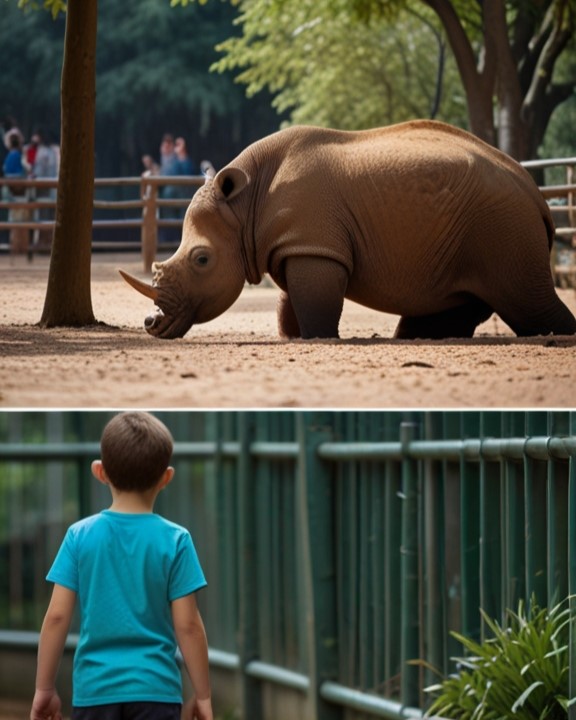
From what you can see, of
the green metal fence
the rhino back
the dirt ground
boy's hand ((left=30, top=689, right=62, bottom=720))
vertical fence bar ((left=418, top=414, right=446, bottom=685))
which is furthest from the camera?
the rhino back

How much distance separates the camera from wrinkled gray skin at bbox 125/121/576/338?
23.0 feet

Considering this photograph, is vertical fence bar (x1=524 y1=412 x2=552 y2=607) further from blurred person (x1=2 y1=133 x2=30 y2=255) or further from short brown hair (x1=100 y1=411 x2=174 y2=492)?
blurred person (x1=2 y1=133 x2=30 y2=255)

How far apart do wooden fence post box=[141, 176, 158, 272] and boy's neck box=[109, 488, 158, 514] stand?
9.79 meters

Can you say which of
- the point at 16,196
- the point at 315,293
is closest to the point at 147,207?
the point at 16,196

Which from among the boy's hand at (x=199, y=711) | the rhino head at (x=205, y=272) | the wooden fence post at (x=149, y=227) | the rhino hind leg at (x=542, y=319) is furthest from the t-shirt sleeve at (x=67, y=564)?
the wooden fence post at (x=149, y=227)

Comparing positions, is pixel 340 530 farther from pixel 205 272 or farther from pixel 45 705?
pixel 45 705

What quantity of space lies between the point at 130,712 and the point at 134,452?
661mm

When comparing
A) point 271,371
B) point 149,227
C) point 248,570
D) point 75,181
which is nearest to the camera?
point 271,371

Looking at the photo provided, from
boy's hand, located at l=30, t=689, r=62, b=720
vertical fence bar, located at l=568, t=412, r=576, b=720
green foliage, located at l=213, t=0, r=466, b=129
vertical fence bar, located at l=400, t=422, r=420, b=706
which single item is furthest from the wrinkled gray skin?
green foliage, located at l=213, t=0, r=466, b=129

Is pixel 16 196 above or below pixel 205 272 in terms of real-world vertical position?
above

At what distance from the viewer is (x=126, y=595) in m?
4.02

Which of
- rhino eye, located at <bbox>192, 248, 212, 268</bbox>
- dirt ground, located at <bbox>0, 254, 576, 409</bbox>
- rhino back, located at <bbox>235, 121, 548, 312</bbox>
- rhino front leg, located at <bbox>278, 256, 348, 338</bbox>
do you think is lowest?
dirt ground, located at <bbox>0, 254, 576, 409</bbox>

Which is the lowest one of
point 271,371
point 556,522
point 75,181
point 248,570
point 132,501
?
point 248,570

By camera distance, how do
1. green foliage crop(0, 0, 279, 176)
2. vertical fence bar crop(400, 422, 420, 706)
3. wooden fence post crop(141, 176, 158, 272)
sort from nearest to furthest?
vertical fence bar crop(400, 422, 420, 706) → wooden fence post crop(141, 176, 158, 272) → green foliage crop(0, 0, 279, 176)
